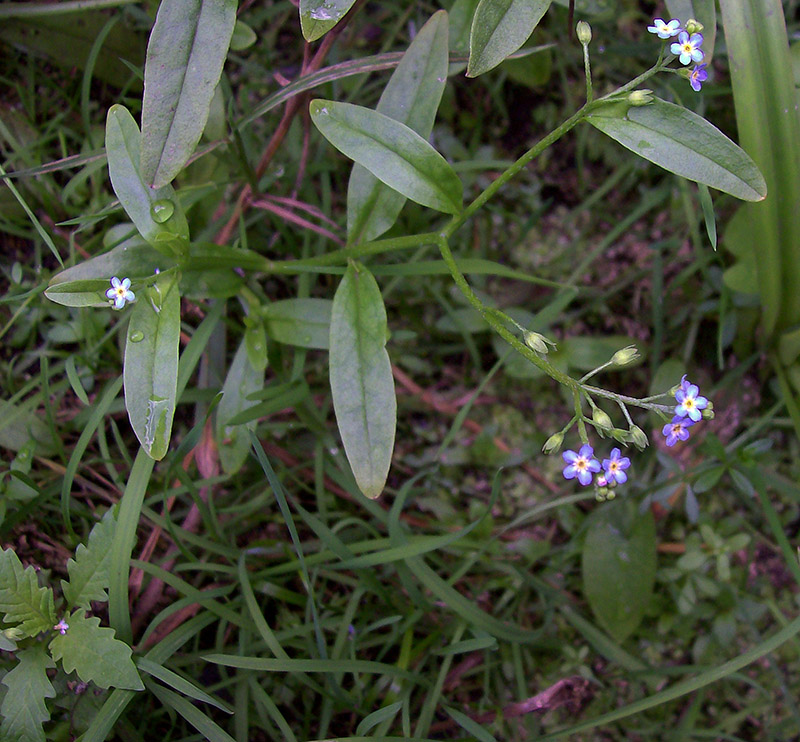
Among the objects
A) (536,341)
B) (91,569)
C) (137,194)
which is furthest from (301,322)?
(91,569)

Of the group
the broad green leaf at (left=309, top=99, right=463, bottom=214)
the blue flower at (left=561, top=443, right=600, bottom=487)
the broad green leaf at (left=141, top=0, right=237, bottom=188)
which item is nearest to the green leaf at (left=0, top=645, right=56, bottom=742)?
the broad green leaf at (left=141, top=0, right=237, bottom=188)

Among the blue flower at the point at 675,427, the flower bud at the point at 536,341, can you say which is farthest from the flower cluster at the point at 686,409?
the flower bud at the point at 536,341

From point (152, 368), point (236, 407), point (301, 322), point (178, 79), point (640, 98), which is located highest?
point (640, 98)

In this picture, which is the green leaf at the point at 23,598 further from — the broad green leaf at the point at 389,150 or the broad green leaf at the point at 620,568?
the broad green leaf at the point at 620,568

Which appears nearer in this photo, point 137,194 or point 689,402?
point 689,402

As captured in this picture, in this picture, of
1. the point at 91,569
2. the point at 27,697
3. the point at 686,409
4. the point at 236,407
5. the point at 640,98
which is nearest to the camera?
the point at 686,409

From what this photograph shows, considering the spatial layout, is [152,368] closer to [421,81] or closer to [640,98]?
[421,81]

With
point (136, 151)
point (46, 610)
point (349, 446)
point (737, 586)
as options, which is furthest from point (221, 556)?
point (737, 586)
